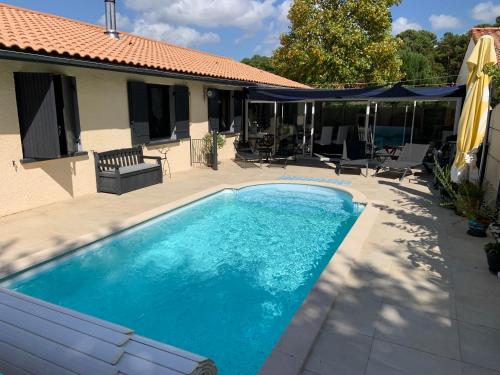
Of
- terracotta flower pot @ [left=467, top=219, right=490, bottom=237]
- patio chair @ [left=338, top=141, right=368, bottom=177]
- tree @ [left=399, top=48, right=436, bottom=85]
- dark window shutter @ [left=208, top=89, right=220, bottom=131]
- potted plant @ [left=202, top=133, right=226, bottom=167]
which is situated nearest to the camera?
terracotta flower pot @ [left=467, top=219, right=490, bottom=237]

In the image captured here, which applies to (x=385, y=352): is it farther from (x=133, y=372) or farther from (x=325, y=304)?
(x=133, y=372)

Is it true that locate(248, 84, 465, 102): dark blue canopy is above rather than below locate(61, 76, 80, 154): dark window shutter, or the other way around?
above

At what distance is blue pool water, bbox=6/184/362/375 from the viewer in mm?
4258

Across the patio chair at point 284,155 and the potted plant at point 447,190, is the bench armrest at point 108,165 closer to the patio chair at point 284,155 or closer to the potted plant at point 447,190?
the patio chair at point 284,155

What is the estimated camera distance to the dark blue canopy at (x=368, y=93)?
11.0 meters

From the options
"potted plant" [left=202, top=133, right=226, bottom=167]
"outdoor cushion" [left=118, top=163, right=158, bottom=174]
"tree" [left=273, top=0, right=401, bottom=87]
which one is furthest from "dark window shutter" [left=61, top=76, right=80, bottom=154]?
"tree" [left=273, top=0, right=401, bottom=87]

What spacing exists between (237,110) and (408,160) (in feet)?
24.8

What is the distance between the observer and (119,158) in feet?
32.6

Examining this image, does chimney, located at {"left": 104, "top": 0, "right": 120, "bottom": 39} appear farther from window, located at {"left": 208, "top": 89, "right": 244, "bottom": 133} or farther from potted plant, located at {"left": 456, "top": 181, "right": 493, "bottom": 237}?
potted plant, located at {"left": 456, "top": 181, "right": 493, "bottom": 237}

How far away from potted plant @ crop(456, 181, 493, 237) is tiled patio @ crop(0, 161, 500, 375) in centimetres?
26

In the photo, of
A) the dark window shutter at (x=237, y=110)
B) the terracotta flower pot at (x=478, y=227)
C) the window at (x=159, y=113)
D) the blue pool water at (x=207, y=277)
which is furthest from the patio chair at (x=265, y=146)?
the terracotta flower pot at (x=478, y=227)

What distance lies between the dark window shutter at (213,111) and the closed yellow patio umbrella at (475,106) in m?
9.20

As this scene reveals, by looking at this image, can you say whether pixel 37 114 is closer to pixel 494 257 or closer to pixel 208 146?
pixel 208 146

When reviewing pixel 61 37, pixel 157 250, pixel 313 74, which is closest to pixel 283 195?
pixel 157 250
